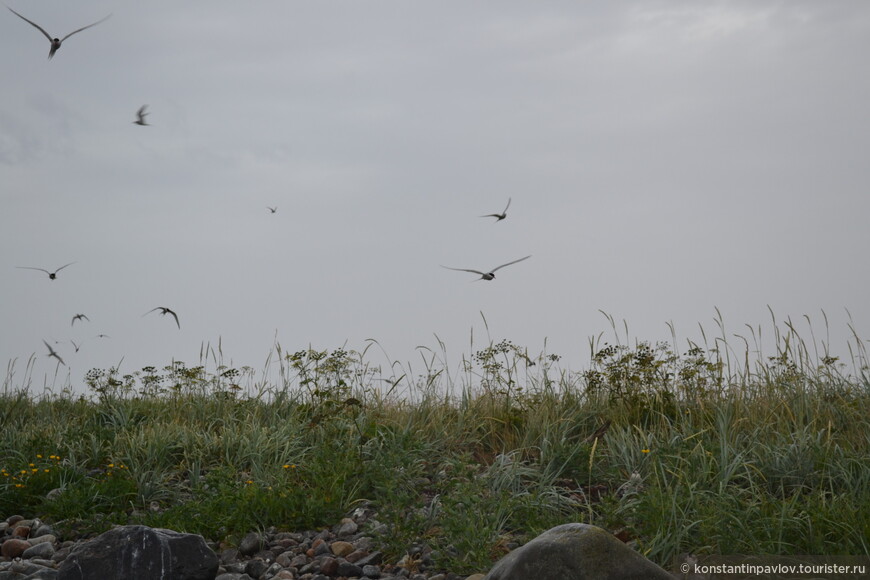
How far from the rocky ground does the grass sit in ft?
0.39

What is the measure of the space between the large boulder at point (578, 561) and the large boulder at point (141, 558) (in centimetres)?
229

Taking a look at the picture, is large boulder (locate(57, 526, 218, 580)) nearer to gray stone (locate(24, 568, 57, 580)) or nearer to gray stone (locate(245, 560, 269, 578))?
gray stone (locate(245, 560, 269, 578))

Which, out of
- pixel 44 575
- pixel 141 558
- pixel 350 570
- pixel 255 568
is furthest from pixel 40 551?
pixel 350 570

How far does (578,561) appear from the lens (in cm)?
411

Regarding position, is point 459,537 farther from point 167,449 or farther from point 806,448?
point 167,449

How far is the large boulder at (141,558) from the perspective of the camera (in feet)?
17.3

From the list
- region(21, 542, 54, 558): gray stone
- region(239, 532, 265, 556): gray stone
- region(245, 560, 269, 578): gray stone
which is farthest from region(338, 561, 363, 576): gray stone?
region(21, 542, 54, 558): gray stone

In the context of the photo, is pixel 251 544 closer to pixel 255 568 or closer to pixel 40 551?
pixel 255 568

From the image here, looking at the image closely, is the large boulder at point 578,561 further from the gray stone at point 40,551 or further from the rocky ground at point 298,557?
the gray stone at point 40,551

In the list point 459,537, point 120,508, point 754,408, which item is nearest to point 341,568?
point 459,537

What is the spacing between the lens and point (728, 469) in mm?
5945

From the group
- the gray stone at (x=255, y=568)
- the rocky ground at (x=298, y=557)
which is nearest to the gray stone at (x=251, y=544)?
the rocky ground at (x=298, y=557)

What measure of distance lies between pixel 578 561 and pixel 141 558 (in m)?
3.06

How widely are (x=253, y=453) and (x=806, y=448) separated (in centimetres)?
476
